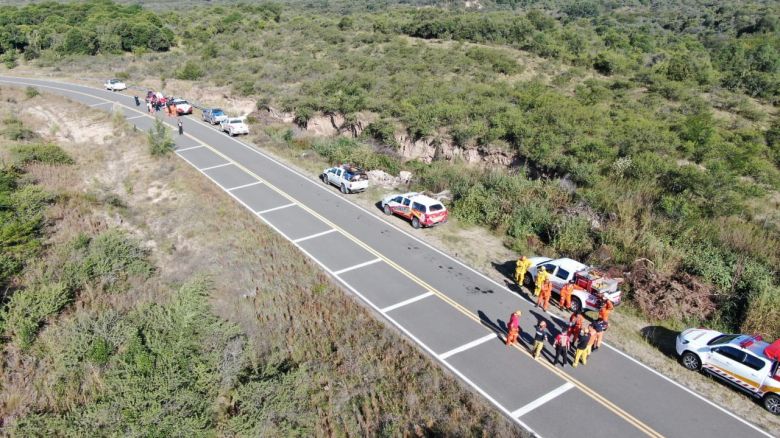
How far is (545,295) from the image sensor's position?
1627 cm

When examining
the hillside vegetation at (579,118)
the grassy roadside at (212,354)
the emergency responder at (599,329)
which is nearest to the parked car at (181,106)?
the hillside vegetation at (579,118)

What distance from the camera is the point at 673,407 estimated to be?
12359 millimetres

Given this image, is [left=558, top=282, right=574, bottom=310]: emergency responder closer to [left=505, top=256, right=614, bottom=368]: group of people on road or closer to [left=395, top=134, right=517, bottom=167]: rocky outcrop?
[left=505, top=256, right=614, bottom=368]: group of people on road

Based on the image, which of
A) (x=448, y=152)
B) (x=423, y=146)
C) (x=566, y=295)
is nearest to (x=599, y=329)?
(x=566, y=295)

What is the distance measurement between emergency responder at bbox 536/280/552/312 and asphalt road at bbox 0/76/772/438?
36 centimetres

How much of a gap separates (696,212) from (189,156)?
3074 centimetres

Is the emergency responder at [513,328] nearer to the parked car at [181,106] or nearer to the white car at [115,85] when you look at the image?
the parked car at [181,106]

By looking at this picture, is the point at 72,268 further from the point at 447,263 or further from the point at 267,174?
the point at 447,263

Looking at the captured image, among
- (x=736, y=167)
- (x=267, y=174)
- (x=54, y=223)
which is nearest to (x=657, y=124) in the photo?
(x=736, y=167)

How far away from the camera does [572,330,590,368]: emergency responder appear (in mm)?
13641

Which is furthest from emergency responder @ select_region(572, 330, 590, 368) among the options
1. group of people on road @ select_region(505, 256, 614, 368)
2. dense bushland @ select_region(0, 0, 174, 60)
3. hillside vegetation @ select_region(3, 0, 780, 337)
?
dense bushland @ select_region(0, 0, 174, 60)

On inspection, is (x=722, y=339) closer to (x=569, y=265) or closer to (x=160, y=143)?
(x=569, y=265)

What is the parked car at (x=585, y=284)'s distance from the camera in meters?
16.0

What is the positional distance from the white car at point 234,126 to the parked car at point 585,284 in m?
27.9
